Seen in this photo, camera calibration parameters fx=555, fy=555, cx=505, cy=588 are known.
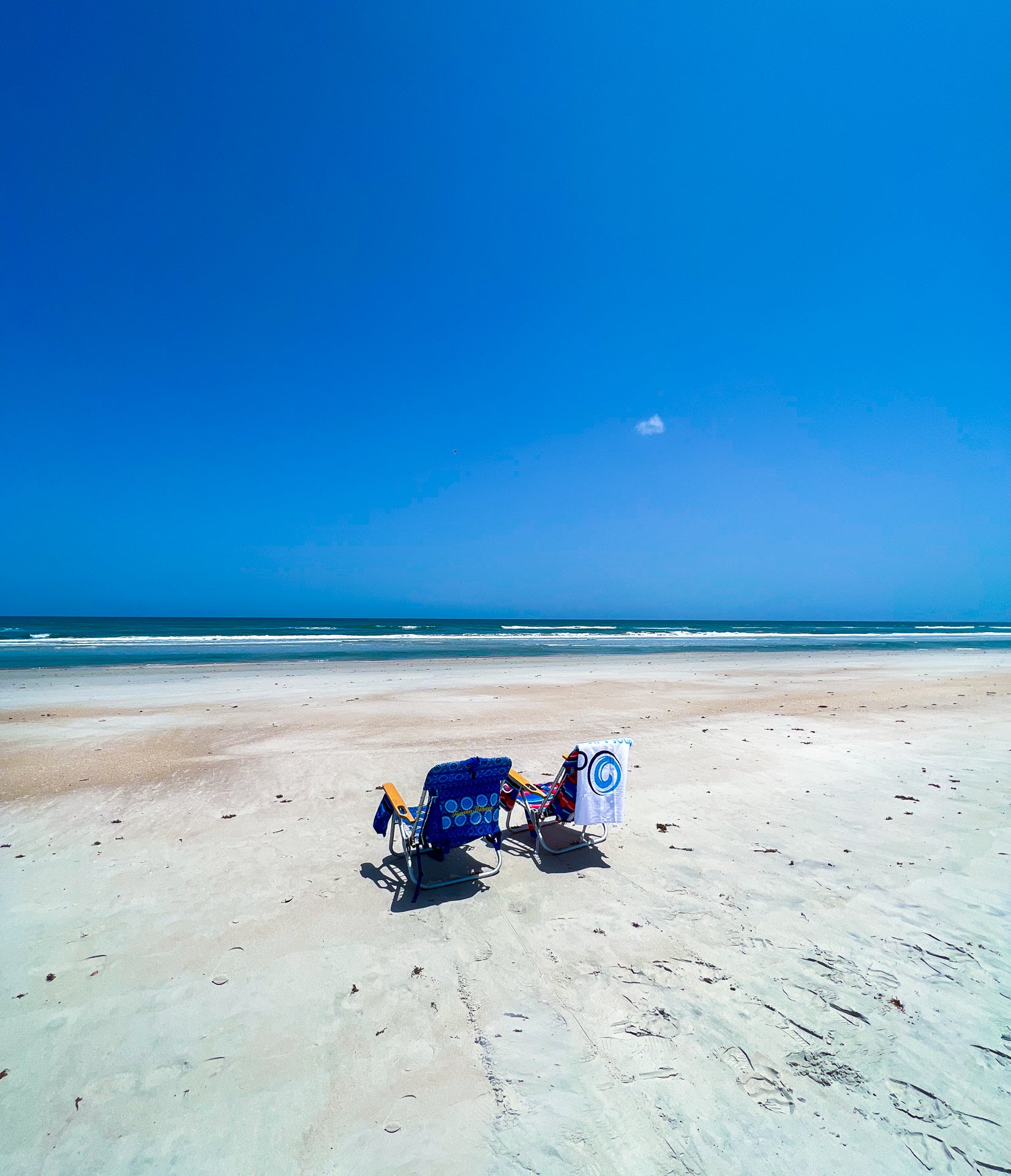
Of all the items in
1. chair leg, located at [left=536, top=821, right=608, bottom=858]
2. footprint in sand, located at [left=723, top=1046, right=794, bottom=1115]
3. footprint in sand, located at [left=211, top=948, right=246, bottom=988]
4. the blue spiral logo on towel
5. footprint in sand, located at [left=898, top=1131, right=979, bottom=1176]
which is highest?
the blue spiral logo on towel

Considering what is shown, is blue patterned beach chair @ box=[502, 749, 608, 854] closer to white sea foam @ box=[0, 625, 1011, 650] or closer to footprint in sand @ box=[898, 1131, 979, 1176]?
footprint in sand @ box=[898, 1131, 979, 1176]

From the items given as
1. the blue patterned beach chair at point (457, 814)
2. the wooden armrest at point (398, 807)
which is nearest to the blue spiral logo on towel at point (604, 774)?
the blue patterned beach chair at point (457, 814)

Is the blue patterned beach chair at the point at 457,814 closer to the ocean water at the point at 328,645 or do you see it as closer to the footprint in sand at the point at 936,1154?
the footprint in sand at the point at 936,1154

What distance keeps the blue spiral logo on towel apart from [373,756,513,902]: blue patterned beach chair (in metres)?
0.91

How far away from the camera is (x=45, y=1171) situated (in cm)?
257

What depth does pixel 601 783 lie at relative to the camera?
5586mm

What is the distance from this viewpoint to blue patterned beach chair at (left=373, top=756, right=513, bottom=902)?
16.5 feet

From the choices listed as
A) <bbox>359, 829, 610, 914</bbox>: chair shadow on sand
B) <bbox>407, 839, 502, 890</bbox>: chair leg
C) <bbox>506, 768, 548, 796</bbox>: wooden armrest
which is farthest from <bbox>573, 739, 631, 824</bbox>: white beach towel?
<bbox>407, 839, 502, 890</bbox>: chair leg

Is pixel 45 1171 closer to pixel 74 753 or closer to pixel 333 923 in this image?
pixel 333 923

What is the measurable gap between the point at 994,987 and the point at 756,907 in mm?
1499

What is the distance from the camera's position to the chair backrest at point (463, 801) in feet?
16.5

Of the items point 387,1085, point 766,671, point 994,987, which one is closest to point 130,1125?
point 387,1085

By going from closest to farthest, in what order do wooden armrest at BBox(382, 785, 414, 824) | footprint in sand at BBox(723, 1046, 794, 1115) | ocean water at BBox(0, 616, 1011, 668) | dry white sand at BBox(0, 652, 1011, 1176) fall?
1. dry white sand at BBox(0, 652, 1011, 1176)
2. footprint in sand at BBox(723, 1046, 794, 1115)
3. wooden armrest at BBox(382, 785, 414, 824)
4. ocean water at BBox(0, 616, 1011, 668)

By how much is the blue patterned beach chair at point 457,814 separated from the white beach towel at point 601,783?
828mm
